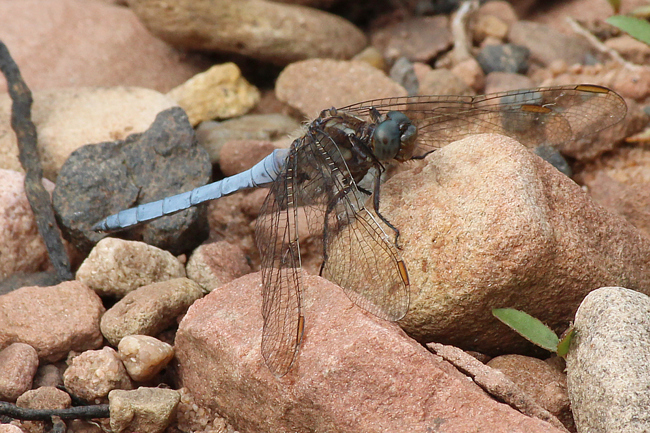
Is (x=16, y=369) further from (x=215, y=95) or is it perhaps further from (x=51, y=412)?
(x=215, y=95)

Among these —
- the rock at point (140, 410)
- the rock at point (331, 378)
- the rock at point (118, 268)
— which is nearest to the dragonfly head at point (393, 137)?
the rock at point (331, 378)

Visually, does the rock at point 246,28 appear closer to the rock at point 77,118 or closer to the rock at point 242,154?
the rock at point 77,118

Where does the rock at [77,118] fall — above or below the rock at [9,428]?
above

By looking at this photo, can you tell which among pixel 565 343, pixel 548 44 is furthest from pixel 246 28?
pixel 565 343

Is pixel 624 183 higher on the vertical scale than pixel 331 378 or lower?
lower

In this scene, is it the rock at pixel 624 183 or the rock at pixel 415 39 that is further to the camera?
the rock at pixel 415 39

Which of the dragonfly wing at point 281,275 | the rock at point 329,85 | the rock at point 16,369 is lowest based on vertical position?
the rock at point 16,369

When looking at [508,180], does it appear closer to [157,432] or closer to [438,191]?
[438,191]
